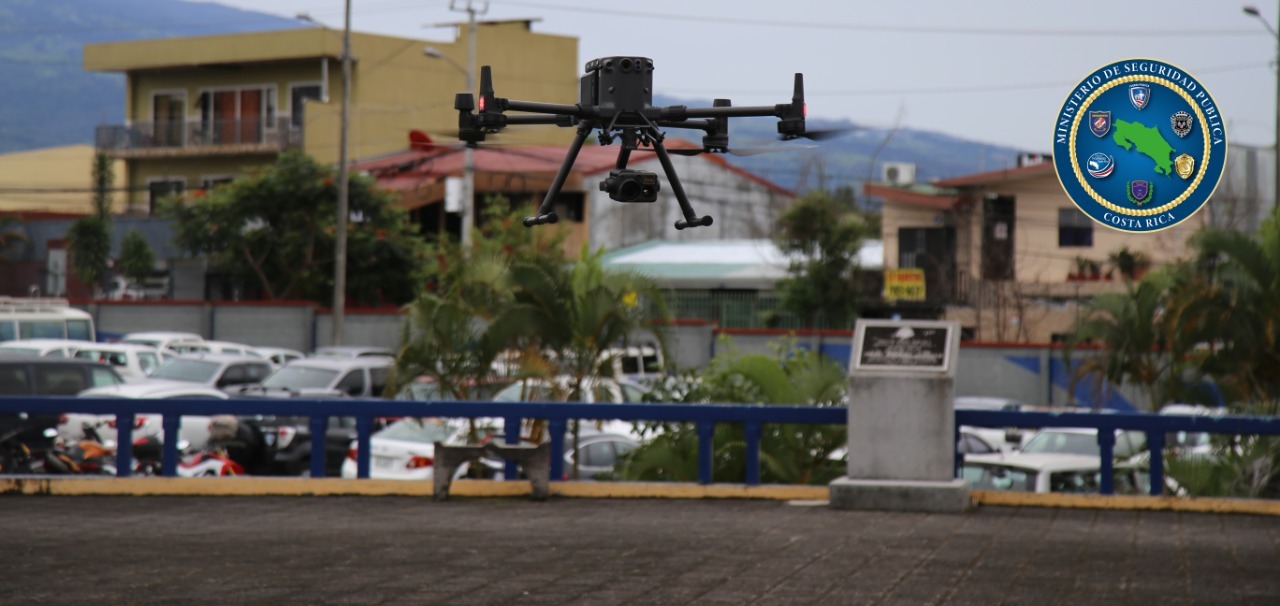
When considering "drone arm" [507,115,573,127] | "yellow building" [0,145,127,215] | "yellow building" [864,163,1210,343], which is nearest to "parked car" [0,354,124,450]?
"drone arm" [507,115,573,127]

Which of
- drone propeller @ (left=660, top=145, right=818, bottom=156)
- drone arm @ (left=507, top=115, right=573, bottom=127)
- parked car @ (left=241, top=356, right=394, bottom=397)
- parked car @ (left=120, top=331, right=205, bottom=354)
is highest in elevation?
drone arm @ (left=507, top=115, right=573, bottom=127)

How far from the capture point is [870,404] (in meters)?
15.7

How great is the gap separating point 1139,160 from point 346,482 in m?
11.6

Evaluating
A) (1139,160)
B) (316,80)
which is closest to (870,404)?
(1139,160)

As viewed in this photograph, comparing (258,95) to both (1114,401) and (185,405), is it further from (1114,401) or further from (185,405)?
(185,405)

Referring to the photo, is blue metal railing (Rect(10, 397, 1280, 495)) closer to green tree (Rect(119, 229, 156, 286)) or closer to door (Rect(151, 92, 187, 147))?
green tree (Rect(119, 229, 156, 286))

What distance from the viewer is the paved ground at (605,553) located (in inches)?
432

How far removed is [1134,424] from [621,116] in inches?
351

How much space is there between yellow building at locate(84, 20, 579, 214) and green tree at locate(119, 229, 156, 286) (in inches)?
176

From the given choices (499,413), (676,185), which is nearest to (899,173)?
(499,413)

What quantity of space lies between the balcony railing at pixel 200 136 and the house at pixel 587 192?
471 centimetres

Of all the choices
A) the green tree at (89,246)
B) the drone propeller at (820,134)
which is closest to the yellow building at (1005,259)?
the green tree at (89,246)

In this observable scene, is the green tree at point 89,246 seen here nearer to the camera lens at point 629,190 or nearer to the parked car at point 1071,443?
the parked car at point 1071,443

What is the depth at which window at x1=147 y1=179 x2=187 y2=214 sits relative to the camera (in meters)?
62.9
